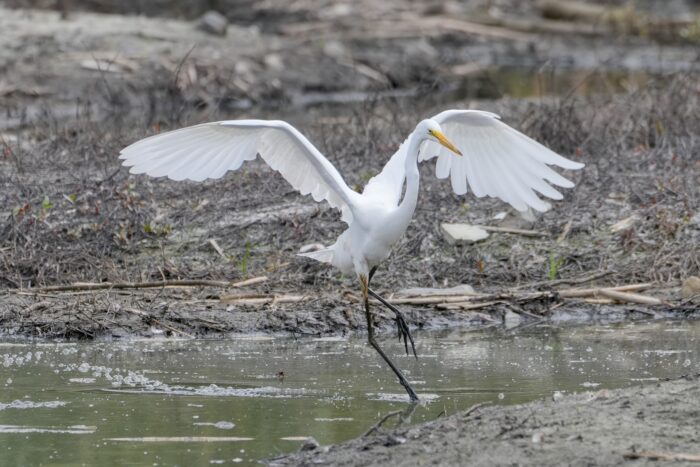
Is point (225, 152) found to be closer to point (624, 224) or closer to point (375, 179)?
point (375, 179)

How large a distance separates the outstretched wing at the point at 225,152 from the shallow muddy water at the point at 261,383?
1.08 metres

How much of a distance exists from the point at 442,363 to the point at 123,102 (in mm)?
11395

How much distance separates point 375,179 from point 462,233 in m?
1.98

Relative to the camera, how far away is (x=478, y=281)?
8766mm

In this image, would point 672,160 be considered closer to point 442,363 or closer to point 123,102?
point 442,363

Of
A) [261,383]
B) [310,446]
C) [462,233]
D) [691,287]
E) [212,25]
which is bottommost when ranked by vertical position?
[261,383]

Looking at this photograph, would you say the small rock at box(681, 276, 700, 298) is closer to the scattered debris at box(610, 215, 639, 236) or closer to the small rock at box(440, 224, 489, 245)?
the scattered debris at box(610, 215, 639, 236)

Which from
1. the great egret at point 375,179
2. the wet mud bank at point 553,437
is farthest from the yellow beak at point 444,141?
the wet mud bank at point 553,437

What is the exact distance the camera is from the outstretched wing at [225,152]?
6.76 metres

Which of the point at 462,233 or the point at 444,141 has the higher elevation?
the point at 444,141

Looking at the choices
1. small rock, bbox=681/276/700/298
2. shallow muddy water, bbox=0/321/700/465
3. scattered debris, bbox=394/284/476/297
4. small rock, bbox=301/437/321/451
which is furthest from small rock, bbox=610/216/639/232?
small rock, bbox=301/437/321/451

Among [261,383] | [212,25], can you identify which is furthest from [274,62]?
[261,383]

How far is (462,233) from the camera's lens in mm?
9086

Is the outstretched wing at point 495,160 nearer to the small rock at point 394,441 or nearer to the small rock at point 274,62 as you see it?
the small rock at point 394,441
